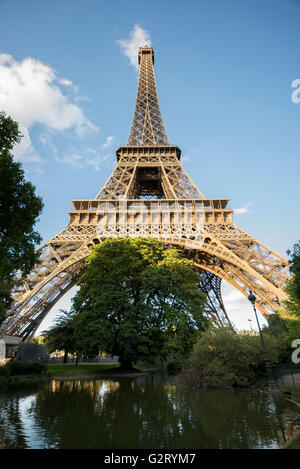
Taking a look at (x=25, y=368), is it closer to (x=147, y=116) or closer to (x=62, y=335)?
(x=62, y=335)

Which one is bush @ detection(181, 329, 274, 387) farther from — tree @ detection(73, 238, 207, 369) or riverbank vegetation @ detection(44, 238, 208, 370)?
riverbank vegetation @ detection(44, 238, 208, 370)

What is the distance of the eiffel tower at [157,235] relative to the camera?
23234mm

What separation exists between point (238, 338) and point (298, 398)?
14.3ft

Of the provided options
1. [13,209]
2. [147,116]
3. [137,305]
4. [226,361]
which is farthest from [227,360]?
[147,116]

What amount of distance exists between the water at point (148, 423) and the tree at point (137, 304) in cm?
856

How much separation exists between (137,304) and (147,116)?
34.1m

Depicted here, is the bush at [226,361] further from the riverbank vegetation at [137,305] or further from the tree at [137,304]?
the riverbank vegetation at [137,305]

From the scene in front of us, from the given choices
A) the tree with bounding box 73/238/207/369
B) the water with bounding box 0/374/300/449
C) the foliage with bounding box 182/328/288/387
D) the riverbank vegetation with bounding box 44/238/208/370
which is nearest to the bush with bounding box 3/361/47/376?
the riverbank vegetation with bounding box 44/238/208/370

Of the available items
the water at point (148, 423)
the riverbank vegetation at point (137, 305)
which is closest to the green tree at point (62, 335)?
the riverbank vegetation at point (137, 305)

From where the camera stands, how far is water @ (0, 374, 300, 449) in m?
4.59

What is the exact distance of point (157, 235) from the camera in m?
28.2

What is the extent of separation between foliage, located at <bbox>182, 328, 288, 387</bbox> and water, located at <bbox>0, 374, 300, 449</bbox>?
2.83 m

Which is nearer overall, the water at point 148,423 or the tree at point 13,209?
the water at point 148,423
